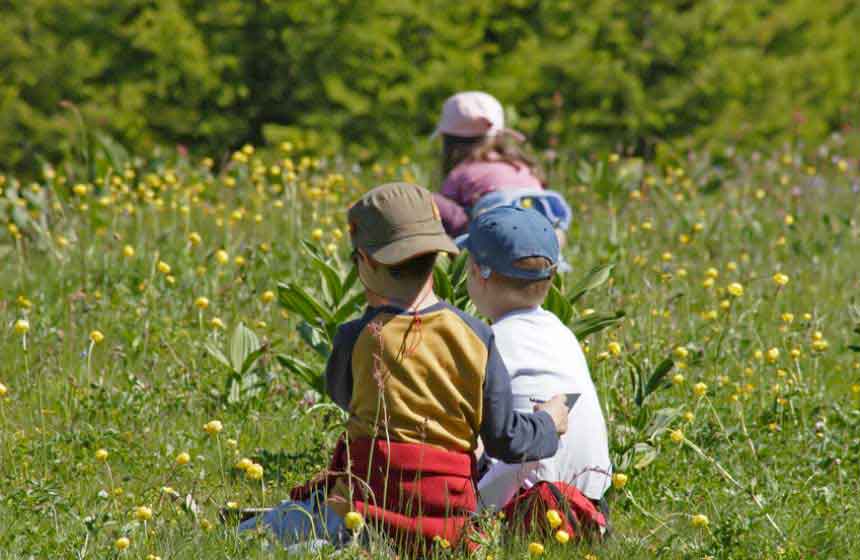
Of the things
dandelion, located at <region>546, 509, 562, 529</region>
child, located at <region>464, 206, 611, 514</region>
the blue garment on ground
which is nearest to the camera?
dandelion, located at <region>546, 509, 562, 529</region>

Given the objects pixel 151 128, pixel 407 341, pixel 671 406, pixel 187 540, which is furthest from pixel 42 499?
pixel 151 128

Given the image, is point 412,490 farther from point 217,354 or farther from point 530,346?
point 217,354

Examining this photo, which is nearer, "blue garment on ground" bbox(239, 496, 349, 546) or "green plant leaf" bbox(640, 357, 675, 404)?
"blue garment on ground" bbox(239, 496, 349, 546)

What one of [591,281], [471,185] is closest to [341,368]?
[591,281]

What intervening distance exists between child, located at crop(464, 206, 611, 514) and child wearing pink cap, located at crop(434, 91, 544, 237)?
2405 millimetres

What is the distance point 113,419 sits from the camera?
456cm

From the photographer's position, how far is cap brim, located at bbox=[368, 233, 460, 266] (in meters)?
3.32

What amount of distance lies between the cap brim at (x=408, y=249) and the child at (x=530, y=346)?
1.06ft

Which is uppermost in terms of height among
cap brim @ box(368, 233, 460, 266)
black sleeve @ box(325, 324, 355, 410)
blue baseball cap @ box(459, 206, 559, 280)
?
cap brim @ box(368, 233, 460, 266)

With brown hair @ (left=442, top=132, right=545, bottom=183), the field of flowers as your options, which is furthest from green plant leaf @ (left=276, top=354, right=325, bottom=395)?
brown hair @ (left=442, top=132, right=545, bottom=183)

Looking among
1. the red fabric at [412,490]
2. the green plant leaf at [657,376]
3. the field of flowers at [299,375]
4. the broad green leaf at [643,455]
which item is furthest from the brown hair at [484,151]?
the red fabric at [412,490]

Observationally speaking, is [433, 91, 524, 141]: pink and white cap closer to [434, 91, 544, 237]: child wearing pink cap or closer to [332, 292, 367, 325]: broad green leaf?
[434, 91, 544, 237]: child wearing pink cap

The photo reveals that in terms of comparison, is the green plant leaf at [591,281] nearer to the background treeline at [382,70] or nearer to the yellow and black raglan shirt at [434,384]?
the yellow and black raglan shirt at [434,384]

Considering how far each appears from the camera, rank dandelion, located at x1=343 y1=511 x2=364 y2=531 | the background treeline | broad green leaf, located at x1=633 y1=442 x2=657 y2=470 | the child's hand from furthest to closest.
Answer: the background treeline
broad green leaf, located at x1=633 y1=442 x2=657 y2=470
the child's hand
dandelion, located at x1=343 y1=511 x2=364 y2=531
